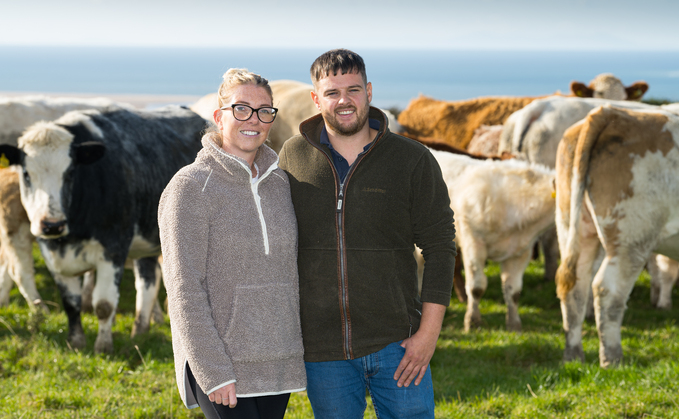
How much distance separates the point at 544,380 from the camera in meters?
5.00

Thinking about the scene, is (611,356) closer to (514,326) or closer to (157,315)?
(514,326)

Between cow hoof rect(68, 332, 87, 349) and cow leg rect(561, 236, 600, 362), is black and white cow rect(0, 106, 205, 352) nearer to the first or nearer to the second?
cow hoof rect(68, 332, 87, 349)

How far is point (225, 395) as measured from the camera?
2.35m

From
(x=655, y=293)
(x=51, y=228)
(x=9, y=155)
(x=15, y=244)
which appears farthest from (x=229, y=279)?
(x=655, y=293)

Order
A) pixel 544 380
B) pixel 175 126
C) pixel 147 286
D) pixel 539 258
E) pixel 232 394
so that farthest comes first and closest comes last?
1. pixel 539 258
2. pixel 175 126
3. pixel 147 286
4. pixel 544 380
5. pixel 232 394

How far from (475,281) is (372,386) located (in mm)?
4455

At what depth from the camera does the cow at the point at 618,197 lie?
5152 millimetres

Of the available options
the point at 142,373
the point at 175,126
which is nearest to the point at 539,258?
the point at 175,126

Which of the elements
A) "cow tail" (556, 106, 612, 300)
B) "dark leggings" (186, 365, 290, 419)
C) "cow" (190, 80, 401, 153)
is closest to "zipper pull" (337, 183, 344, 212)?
"dark leggings" (186, 365, 290, 419)

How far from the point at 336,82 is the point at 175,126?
16.7ft

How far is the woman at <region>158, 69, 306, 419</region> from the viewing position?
2.33 metres

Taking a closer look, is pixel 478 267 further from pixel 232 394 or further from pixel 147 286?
pixel 232 394

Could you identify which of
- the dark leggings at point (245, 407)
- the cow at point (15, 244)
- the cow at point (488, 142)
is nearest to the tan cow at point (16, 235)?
the cow at point (15, 244)

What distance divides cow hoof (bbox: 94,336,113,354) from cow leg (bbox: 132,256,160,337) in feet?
1.70
